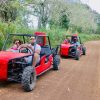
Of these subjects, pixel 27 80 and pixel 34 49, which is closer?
pixel 27 80

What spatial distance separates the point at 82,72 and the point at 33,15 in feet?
72.5

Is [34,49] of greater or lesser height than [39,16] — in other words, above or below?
below

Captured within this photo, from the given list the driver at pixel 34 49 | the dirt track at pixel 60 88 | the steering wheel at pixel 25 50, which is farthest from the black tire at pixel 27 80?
the steering wheel at pixel 25 50

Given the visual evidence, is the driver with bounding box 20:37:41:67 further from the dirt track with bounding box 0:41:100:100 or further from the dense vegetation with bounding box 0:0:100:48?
the dense vegetation with bounding box 0:0:100:48

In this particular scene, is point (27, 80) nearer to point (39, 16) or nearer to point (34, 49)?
point (34, 49)

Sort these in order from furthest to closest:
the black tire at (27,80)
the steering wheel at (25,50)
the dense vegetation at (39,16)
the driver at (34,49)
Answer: the dense vegetation at (39,16)
the steering wheel at (25,50)
the driver at (34,49)
the black tire at (27,80)

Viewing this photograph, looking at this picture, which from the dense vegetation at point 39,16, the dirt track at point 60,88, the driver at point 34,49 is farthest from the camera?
the dense vegetation at point 39,16

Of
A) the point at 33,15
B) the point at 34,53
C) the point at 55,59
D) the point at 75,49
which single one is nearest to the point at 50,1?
the point at 33,15

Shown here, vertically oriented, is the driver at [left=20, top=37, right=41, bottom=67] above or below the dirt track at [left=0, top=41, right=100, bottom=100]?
above

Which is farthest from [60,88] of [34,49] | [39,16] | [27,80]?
[39,16]

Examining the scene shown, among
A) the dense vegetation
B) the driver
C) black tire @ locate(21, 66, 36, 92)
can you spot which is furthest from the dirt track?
the dense vegetation

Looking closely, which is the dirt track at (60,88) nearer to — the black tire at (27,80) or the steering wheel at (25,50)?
the black tire at (27,80)

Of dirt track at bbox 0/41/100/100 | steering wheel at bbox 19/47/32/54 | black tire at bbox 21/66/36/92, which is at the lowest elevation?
dirt track at bbox 0/41/100/100

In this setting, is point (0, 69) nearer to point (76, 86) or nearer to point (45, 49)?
point (76, 86)
